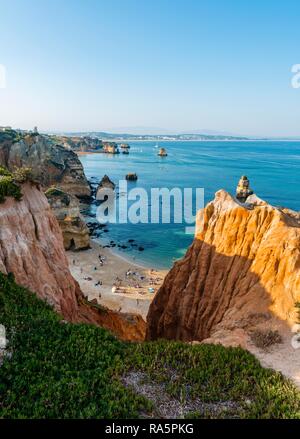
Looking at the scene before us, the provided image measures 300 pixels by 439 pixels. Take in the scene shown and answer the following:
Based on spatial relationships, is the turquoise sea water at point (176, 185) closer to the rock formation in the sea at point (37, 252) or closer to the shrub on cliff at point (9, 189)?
the rock formation in the sea at point (37, 252)

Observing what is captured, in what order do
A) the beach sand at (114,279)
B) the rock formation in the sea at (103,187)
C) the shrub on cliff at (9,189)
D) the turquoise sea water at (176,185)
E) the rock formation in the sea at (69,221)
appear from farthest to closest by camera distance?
the rock formation in the sea at (103,187) < the turquoise sea water at (176,185) < the rock formation in the sea at (69,221) < the beach sand at (114,279) < the shrub on cliff at (9,189)

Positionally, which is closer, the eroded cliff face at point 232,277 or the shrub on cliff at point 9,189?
the eroded cliff face at point 232,277

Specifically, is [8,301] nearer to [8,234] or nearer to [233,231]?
[8,234]

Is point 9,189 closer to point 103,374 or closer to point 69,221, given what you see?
point 103,374

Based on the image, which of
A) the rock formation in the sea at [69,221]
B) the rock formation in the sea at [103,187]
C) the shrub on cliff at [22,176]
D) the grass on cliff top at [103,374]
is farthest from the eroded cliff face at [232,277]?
the rock formation in the sea at [103,187]

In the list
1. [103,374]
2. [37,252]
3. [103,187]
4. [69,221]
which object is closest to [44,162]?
Answer: [103,187]

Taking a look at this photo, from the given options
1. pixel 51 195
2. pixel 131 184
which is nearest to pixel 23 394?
pixel 51 195
